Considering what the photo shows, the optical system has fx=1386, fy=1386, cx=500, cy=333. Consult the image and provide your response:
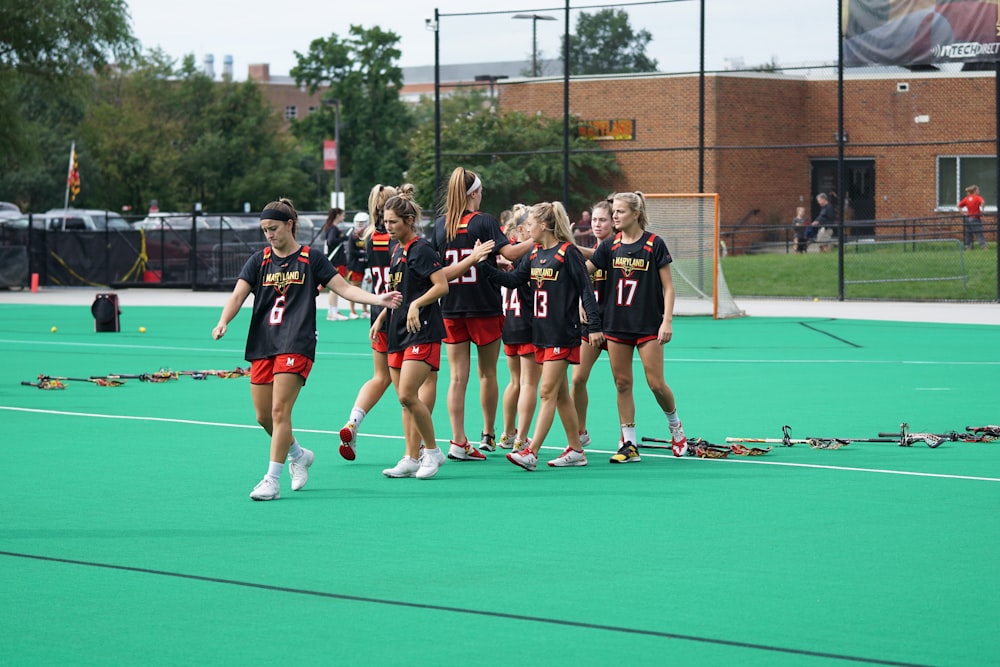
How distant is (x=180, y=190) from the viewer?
3194 inches

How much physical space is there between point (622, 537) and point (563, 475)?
2.06 metres

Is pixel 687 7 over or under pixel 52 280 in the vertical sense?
over

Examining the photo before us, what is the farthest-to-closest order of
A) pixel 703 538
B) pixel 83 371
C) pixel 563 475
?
pixel 83 371, pixel 563 475, pixel 703 538

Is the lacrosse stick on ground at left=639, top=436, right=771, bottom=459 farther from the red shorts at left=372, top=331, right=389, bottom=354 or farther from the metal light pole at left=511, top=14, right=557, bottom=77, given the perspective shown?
the metal light pole at left=511, top=14, right=557, bottom=77

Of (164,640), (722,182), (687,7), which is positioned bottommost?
(164,640)

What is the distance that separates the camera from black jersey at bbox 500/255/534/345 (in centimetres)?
1021

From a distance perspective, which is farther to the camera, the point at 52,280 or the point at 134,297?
the point at 52,280

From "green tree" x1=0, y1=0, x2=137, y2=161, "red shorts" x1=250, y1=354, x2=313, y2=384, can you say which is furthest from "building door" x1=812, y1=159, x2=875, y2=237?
"red shorts" x1=250, y1=354, x2=313, y2=384

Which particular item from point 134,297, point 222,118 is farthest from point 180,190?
point 134,297

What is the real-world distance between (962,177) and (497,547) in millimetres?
36515

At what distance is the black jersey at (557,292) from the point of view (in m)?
9.80

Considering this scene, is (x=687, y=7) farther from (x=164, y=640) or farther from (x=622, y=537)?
(x=164, y=640)

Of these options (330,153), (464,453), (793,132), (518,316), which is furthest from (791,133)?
(464,453)

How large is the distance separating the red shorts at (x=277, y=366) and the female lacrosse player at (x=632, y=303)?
8.45 feet
